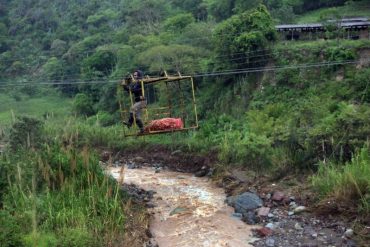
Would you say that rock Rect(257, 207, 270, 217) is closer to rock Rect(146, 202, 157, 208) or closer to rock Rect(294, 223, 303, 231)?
rock Rect(294, 223, 303, 231)

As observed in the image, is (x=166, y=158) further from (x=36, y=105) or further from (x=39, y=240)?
(x=36, y=105)

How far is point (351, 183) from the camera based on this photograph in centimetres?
1195

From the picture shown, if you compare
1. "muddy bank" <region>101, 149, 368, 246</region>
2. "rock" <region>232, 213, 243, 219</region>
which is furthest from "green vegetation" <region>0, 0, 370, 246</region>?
"rock" <region>232, 213, 243, 219</region>

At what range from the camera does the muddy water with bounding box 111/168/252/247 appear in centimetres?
1204

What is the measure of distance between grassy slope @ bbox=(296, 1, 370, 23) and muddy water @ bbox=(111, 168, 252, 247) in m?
20.9

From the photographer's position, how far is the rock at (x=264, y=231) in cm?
1218

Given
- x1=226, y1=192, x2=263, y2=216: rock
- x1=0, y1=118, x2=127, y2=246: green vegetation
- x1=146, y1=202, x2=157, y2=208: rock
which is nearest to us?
x1=0, y1=118, x2=127, y2=246: green vegetation

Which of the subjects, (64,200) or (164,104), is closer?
(64,200)

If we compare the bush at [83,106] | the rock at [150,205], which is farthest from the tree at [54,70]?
the rock at [150,205]

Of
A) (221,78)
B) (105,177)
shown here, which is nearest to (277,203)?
(105,177)

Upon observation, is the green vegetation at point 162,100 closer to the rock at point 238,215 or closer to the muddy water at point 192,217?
the muddy water at point 192,217

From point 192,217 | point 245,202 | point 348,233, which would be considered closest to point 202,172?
point 245,202

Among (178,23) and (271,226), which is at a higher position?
(178,23)

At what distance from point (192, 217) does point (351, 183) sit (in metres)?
4.43
